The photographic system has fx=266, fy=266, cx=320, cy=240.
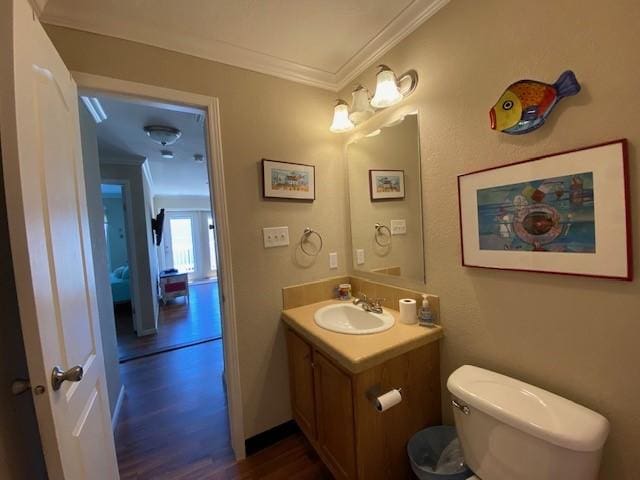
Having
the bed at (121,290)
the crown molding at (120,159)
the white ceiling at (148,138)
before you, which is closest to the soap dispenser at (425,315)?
the white ceiling at (148,138)

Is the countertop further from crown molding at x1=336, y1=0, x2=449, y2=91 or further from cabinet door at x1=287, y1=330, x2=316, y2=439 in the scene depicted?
crown molding at x1=336, y1=0, x2=449, y2=91

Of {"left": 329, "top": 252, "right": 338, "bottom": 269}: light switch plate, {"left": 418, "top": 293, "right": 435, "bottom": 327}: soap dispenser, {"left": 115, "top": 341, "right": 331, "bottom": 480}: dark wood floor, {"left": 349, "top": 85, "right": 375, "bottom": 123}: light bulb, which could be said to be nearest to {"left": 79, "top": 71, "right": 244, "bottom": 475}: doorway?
{"left": 115, "top": 341, "right": 331, "bottom": 480}: dark wood floor

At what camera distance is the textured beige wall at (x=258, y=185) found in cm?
149

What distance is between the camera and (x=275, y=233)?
66.5 inches

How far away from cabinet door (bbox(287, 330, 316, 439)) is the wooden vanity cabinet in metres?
0.01

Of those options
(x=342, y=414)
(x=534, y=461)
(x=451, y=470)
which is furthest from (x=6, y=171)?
(x=451, y=470)

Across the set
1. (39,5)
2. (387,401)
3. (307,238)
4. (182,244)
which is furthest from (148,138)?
(182,244)

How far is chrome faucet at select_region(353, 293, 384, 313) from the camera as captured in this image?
160 cm

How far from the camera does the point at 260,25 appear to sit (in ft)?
4.39

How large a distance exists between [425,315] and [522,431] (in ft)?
1.88

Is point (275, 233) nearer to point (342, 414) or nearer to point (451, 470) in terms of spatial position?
point (342, 414)

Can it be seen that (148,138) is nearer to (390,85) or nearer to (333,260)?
(333,260)

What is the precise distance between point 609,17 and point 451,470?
5.63 feet

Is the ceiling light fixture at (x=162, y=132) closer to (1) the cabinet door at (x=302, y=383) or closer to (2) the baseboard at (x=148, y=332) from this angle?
(1) the cabinet door at (x=302, y=383)
